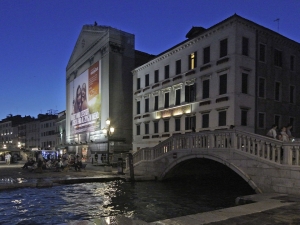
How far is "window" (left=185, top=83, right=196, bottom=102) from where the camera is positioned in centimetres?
2678

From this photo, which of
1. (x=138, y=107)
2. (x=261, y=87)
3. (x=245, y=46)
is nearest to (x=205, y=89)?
(x=261, y=87)

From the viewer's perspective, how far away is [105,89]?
4041 cm

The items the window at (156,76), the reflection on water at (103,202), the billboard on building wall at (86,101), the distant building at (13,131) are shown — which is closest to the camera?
the reflection on water at (103,202)

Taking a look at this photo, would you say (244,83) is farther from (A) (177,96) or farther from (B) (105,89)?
(B) (105,89)

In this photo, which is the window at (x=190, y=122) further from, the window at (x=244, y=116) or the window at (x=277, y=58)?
the window at (x=277, y=58)

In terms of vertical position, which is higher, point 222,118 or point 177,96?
point 177,96

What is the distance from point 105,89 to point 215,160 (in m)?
27.7

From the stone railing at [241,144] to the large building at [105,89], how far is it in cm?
2054

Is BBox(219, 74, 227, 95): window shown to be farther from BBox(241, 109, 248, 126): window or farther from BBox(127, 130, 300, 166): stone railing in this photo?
BBox(127, 130, 300, 166): stone railing

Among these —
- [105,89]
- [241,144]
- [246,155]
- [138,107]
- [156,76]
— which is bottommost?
[246,155]

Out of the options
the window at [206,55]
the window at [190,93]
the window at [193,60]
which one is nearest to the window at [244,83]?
the window at [206,55]

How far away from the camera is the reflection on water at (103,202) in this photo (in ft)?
31.3

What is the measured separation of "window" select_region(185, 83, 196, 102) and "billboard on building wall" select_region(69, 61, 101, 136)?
17.5m

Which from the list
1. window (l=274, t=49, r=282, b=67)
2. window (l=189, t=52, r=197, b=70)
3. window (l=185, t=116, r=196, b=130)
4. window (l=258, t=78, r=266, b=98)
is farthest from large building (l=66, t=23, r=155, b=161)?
window (l=274, t=49, r=282, b=67)
